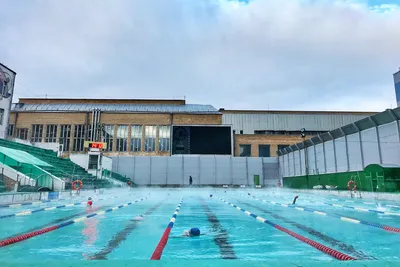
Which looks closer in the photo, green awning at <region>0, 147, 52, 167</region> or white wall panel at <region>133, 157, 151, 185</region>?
green awning at <region>0, 147, 52, 167</region>

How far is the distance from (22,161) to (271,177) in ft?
93.0

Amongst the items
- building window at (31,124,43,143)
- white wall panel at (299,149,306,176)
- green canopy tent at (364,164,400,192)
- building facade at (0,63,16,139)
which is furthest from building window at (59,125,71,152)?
green canopy tent at (364,164,400,192)

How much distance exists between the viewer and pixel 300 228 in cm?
545

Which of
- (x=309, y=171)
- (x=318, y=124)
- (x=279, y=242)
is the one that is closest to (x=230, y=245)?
(x=279, y=242)

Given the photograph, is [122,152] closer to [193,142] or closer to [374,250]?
[193,142]

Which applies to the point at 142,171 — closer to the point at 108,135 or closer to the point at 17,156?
the point at 108,135

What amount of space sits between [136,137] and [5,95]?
1587cm

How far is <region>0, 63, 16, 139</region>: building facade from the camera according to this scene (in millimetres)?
23312

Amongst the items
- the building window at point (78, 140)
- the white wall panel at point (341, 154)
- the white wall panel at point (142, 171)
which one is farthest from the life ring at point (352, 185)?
the building window at point (78, 140)

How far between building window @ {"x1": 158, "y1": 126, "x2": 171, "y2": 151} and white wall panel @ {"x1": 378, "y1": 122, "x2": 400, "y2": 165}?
979 inches

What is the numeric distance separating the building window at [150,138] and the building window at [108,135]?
4.25 meters

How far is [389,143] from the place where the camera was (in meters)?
16.0

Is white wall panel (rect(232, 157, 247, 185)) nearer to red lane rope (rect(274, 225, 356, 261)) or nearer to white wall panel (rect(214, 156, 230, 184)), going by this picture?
white wall panel (rect(214, 156, 230, 184))

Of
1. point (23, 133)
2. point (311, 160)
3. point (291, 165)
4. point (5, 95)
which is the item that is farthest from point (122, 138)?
point (311, 160)
